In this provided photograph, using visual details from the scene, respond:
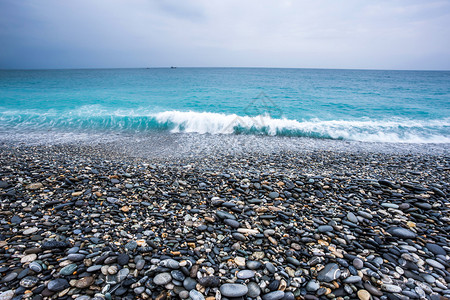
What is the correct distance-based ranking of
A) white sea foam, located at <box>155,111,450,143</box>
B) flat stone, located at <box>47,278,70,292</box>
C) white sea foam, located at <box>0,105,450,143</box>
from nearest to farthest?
1. flat stone, located at <box>47,278,70,292</box>
2. white sea foam, located at <box>155,111,450,143</box>
3. white sea foam, located at <box>0,105,450,143</box>

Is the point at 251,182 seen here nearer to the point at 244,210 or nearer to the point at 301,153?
the point at 244,210

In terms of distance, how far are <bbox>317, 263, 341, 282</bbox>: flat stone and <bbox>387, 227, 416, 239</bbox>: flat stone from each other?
1.52m

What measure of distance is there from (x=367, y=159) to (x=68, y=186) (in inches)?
380

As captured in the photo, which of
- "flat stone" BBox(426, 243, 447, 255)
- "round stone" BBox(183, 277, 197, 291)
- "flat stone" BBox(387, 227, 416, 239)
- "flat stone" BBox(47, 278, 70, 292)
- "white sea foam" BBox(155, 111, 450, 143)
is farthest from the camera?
"white sea foam" BBox(155, 111, 450, 143)

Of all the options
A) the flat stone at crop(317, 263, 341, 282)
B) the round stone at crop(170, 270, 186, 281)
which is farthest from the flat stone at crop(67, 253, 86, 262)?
the flat stone at crop(317, 263, 341, 282)

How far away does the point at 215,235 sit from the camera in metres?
3.37

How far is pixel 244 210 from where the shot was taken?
157 inches

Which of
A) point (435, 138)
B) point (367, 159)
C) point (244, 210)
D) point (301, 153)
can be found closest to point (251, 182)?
point (244, 210)

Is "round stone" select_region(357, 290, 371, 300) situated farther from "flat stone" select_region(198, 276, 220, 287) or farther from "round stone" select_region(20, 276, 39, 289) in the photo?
"round stone" select_region(20, 276, 39, 289)

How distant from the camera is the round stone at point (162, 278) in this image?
2.50 meters

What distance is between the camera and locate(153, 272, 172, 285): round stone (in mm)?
2504

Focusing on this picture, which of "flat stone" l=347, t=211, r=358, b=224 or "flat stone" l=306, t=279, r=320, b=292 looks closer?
"flat stone" l=306, t=279, r=320, b=292

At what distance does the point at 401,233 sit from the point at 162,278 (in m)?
3.94

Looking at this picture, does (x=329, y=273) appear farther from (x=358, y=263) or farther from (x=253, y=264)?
(x=253, y=264)
